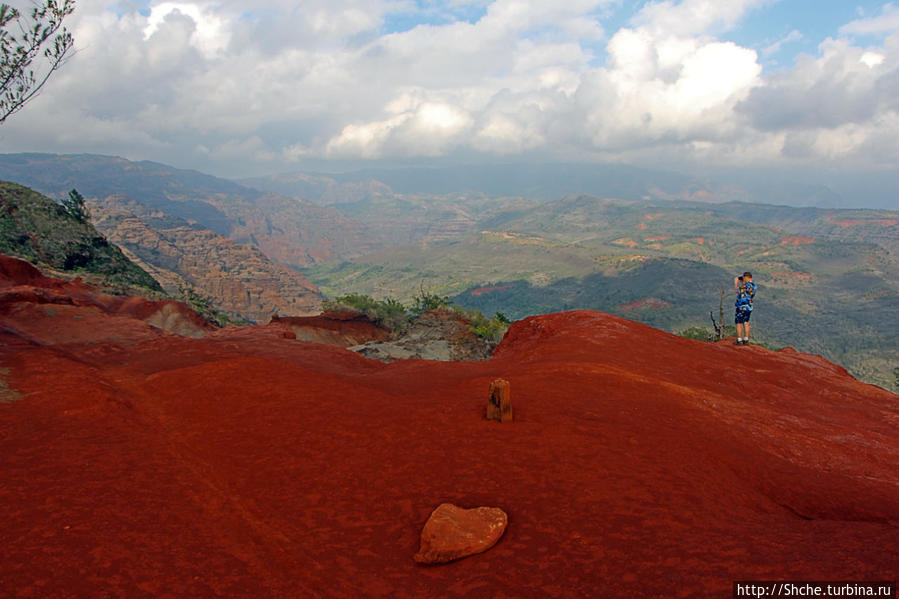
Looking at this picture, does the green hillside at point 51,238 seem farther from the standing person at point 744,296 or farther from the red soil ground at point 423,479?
the standing person at point 744,296

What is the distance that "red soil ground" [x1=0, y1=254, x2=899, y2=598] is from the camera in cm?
543

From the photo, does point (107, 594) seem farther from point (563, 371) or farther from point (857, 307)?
point (857, 307)

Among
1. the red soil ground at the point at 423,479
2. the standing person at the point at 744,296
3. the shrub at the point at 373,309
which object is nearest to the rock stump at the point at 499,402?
the red soil ground at the point at 423,479

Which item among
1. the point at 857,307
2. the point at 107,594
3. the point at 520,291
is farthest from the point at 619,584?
the point at 520,291

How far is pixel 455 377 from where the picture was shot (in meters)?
14.5

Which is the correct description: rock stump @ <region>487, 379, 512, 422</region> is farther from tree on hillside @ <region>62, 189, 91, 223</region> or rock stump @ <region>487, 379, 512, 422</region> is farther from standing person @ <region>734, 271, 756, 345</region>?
tree on hillside @ <region>62, 189, 91, 223</region>

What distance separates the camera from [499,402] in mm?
9758

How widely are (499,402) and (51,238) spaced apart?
190 feet

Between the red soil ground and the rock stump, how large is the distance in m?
0.28

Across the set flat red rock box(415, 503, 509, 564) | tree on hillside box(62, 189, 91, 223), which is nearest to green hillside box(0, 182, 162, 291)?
tree on hillside box(62, 189, 91, 223)

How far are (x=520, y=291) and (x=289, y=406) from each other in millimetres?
178731

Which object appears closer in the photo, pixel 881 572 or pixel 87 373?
pixel 881 572

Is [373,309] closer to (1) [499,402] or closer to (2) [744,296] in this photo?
(2) [744,296]

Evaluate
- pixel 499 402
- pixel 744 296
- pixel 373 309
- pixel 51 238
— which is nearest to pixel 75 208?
pixel 51 238
